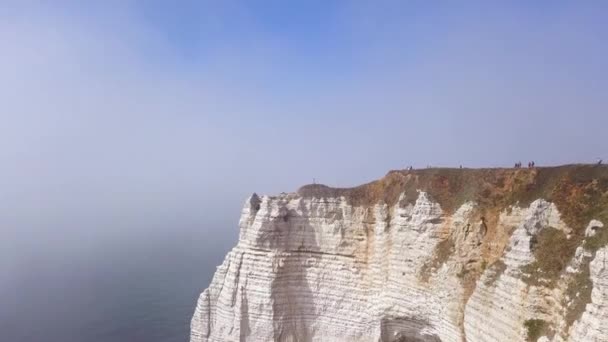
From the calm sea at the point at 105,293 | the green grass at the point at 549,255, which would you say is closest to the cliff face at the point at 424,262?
the green grass at the point at 549,255

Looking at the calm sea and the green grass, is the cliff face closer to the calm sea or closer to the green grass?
the green grass

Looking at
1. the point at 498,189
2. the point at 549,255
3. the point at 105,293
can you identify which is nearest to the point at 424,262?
the point at 498,189

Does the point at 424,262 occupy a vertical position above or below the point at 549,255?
below

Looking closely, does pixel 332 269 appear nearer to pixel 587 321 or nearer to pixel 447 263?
pixel 447 263

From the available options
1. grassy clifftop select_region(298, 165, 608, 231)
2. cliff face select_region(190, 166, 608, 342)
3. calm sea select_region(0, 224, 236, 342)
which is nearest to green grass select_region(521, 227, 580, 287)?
cliff face select_region(190, 166, 608, 342)

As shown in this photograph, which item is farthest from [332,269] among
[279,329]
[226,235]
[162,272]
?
[226,235]

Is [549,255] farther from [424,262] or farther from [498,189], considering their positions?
[424,262]
